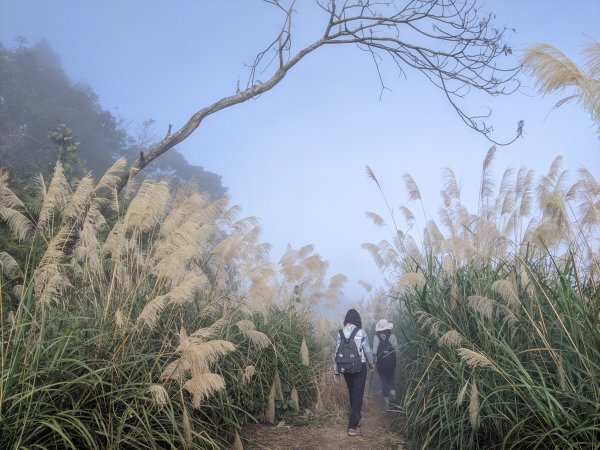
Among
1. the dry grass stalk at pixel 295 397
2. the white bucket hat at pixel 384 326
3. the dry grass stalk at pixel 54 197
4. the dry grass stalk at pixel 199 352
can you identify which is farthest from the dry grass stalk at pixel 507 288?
the dry grass stalk at pixel 54 197

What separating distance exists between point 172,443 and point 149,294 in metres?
1.77

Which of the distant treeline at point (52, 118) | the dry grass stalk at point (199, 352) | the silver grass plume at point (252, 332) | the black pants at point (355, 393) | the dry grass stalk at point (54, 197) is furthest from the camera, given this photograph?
the distant treeline at point (52, 118)

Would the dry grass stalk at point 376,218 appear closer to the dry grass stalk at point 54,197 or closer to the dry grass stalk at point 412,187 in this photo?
the dry grass stalk at point 412,187

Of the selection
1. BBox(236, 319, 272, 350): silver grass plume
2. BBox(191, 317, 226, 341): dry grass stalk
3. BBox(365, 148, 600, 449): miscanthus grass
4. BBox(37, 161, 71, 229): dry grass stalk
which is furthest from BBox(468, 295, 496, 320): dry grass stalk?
BBox(37, 161, 71, 229): dry grass stalk

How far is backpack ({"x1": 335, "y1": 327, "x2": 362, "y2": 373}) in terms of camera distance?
6875mm

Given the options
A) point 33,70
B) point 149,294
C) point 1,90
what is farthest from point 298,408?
point 33,70

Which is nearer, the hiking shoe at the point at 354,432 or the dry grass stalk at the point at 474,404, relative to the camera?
the dry grass stalk at the point at 474,404

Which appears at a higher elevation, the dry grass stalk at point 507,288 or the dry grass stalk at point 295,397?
the dry grass stalk at point 507,288

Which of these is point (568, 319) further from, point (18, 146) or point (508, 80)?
point (18, 146)

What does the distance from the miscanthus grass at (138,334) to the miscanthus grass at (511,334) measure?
2048 mm

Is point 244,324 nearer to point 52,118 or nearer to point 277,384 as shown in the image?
point 277,384

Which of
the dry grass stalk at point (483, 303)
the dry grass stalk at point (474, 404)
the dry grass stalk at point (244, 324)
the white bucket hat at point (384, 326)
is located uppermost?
the white bucket hat at point (384, 326)

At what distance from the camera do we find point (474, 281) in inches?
227

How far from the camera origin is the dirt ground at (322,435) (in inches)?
231
